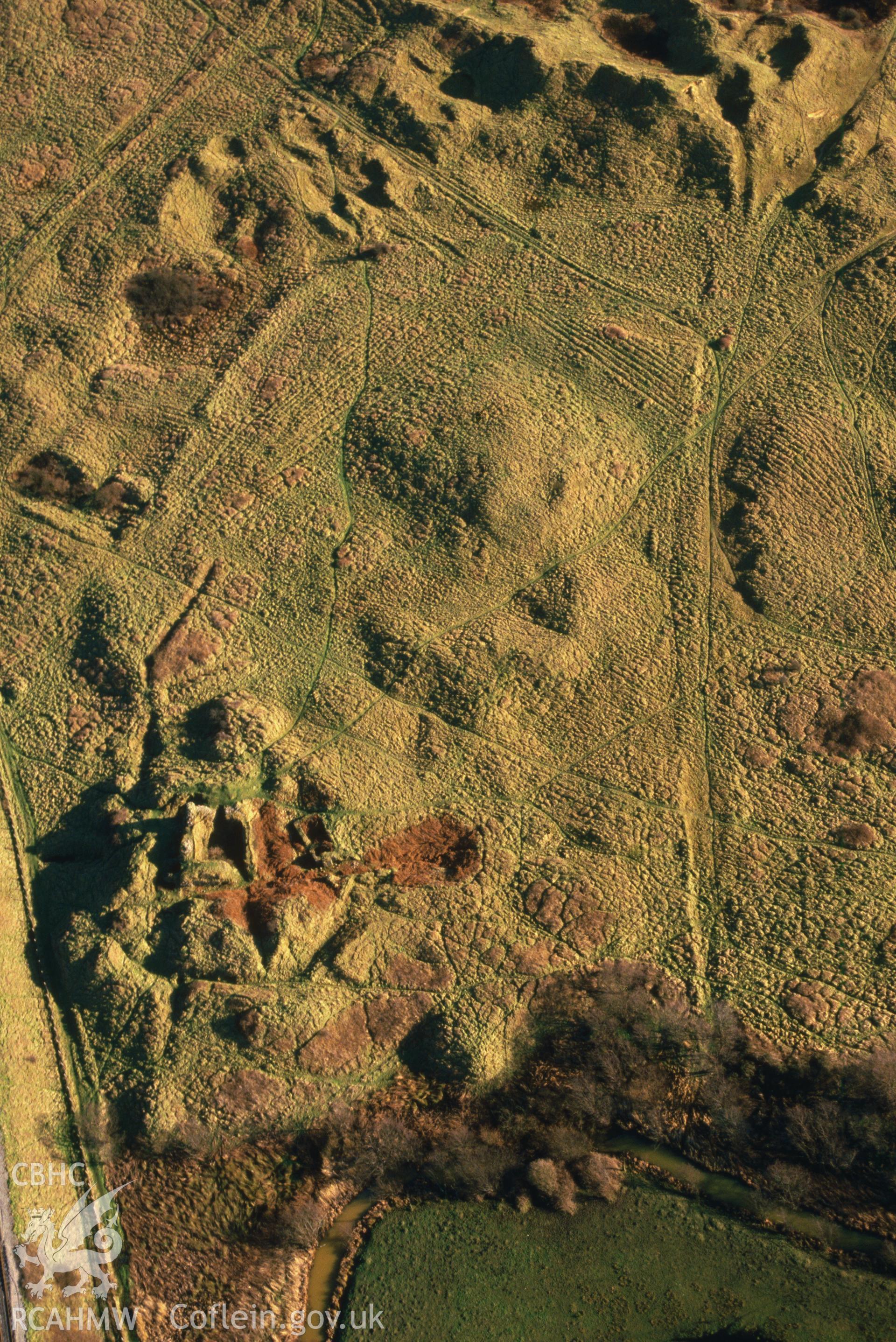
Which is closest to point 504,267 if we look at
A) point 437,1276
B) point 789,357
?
point 789,357

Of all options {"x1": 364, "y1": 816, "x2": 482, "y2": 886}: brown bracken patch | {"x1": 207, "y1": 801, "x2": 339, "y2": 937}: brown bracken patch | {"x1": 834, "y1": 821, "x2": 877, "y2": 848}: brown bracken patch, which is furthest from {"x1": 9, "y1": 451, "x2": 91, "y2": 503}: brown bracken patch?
{"x1": 834, "y1": 821, "x2": 877, "y2": 848}: brown bracken patch

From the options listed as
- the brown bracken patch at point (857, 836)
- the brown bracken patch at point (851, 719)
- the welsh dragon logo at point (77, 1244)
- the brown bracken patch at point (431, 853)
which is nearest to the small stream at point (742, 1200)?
the brown bracken patch at point (431, 853)

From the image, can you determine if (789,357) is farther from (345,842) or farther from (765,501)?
(345,842)

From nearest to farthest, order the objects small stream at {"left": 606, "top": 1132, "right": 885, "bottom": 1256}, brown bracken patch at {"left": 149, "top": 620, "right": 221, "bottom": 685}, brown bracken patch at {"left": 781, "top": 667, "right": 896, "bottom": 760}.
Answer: small stream at {"left": 606, "top": 1132, "right": 885, "bottom": 1256} < brown bracken patch at {"left": 781, "top": 667, "right": 896, "bottom": 760} < brown bracken patch at {"left": 149, "top": 620, "right": 221, "bottom": 685}

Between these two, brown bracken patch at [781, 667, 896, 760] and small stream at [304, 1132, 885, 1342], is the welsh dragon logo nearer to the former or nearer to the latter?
small stream at [304, 1132, 885, 1342]

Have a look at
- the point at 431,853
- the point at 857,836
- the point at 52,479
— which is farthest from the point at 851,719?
the point at 52,479

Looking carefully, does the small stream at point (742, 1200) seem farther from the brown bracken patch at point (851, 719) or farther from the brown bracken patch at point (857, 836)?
the brown bracken patch at point (851, 719)

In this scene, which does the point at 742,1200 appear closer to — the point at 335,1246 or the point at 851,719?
the point at 335,1246
